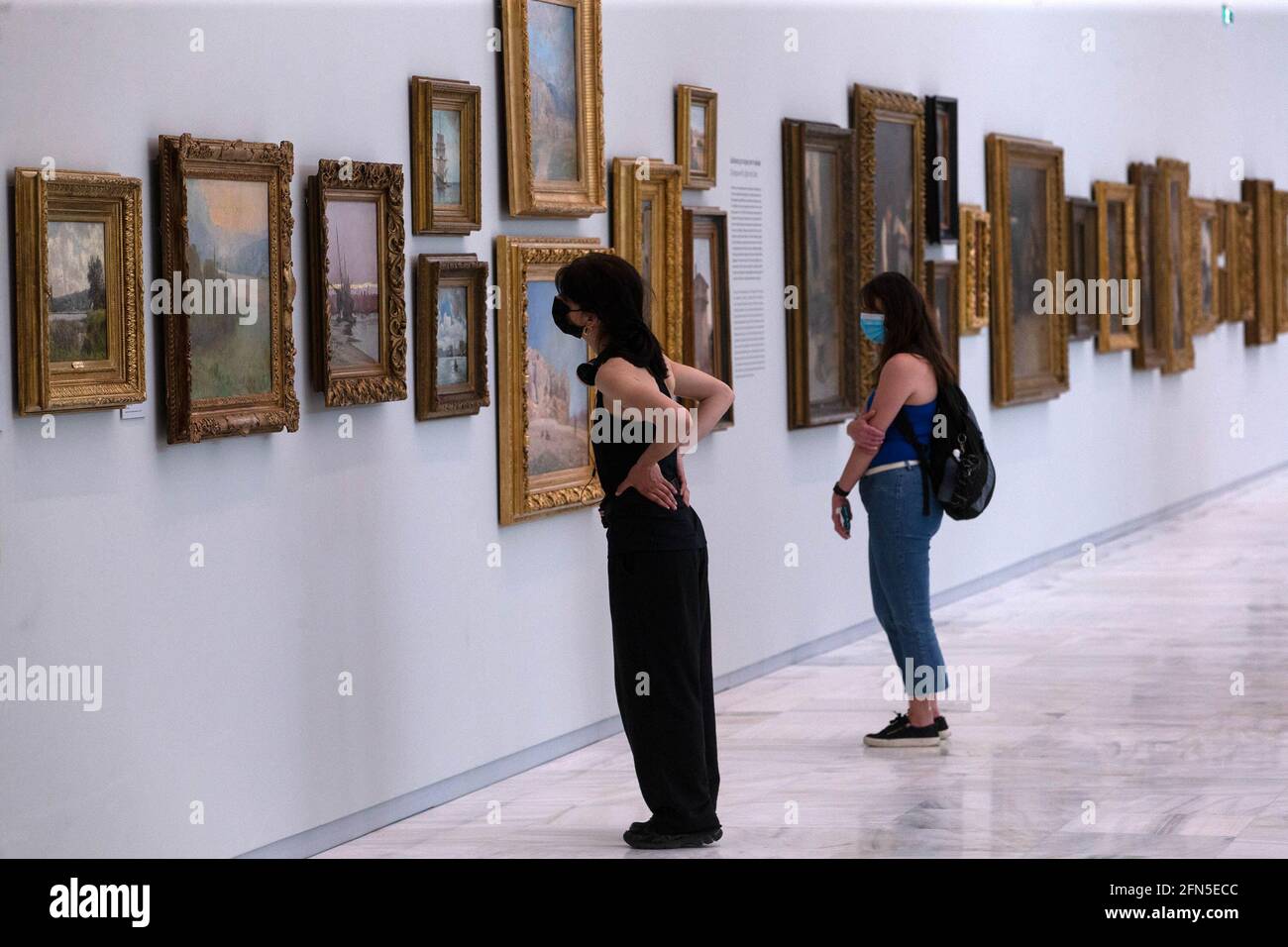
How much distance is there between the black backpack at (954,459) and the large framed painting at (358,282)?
11.7ft

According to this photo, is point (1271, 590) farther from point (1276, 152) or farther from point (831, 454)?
point (1276, 152)

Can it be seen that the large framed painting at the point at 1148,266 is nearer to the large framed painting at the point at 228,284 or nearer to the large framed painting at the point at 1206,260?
the large framed painting at the point at 1206,260

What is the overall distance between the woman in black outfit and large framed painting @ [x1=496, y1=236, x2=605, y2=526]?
6.08 ft

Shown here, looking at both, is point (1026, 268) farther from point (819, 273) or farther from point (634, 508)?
point (634, 508)

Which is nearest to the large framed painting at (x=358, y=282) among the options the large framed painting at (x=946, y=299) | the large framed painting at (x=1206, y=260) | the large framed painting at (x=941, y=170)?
the large framed painting at (x=946, y=299)

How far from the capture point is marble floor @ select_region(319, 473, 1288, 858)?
10625 mm

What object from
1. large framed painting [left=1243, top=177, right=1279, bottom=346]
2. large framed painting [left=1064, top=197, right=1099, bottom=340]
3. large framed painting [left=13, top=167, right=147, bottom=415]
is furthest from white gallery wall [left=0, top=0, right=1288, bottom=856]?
large framed painting [left=1243, top=177, right=1279, bottom=346]

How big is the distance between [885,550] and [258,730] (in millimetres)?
4636

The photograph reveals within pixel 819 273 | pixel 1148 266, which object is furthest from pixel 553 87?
pixel 1148 266

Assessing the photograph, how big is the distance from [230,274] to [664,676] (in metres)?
2.97

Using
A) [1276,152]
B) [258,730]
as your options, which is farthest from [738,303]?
[1276,152]

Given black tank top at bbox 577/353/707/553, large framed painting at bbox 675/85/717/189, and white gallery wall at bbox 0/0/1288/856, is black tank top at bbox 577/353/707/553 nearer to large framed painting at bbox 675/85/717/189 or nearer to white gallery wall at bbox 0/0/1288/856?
white gallery wall at bbox 0/0/1288/856

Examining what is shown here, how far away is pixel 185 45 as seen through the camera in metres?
9.52

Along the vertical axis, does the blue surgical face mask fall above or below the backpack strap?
above
